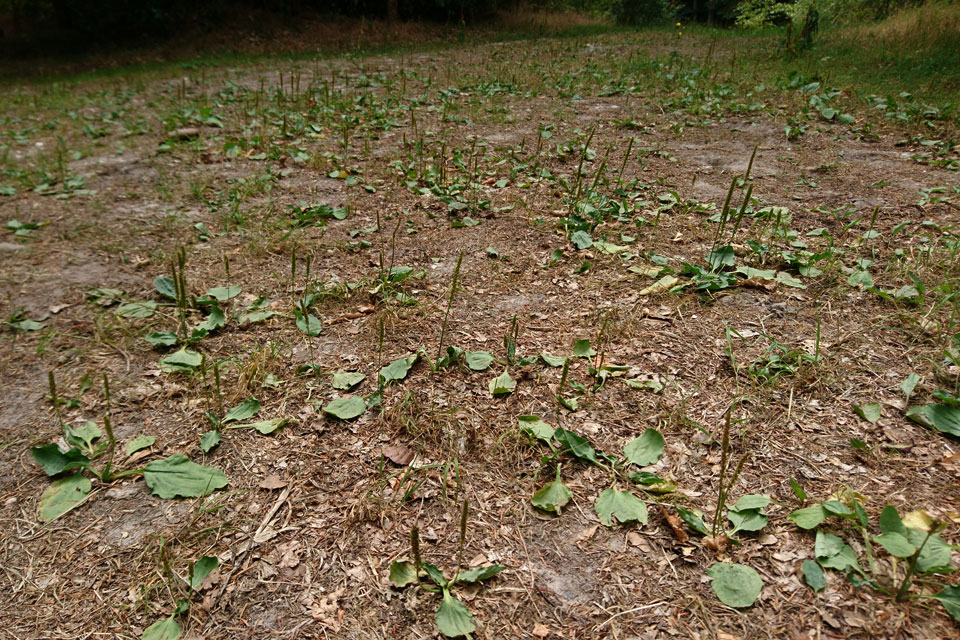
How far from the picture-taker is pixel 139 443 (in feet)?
6.05

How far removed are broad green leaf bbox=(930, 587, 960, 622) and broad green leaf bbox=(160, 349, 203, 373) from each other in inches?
96.3

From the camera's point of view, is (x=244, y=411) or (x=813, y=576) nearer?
(x=813, y=576)

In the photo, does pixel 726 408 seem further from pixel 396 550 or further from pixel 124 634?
pixel 124 634

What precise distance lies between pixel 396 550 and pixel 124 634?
0.68 metres

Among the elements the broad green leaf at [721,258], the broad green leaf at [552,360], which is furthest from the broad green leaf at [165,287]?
the broad green leaf at [721,258]

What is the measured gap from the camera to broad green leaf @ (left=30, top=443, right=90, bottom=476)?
1738 mm

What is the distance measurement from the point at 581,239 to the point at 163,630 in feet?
8.07

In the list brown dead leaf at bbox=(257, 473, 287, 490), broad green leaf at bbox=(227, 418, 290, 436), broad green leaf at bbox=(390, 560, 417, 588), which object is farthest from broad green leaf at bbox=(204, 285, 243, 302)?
broad green leaf at bbox=(390, 560, 417, 588)

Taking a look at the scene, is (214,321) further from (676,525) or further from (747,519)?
(747,519)

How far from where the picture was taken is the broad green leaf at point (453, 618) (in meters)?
1.32

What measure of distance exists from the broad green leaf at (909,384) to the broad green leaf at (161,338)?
9.23ft

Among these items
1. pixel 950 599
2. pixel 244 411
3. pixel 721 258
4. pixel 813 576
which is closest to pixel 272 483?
pixel 244 411

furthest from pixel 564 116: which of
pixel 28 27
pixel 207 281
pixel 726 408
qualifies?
pixel 28 27

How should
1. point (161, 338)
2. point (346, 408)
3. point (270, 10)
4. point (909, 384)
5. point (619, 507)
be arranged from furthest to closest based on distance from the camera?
point (270, 10)
point (161, 338)
point (346, 408)
point (909, 384)
point (619, 507)
